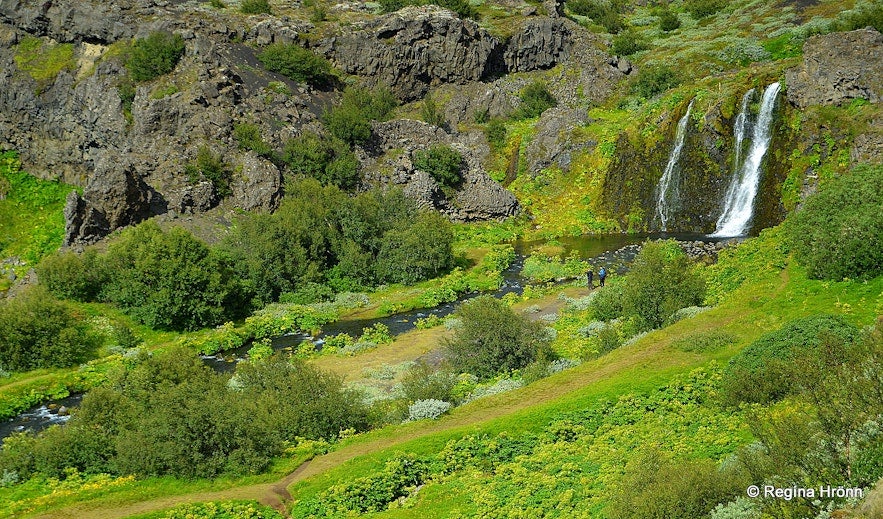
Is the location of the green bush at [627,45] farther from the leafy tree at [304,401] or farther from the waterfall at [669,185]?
the leafy tree at [304,401]

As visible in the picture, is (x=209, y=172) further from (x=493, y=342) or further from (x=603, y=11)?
(x=603, y=11)

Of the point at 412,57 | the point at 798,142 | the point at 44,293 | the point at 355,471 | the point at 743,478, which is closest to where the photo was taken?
the point at 743,478

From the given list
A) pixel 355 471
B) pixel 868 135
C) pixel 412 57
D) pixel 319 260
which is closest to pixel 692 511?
pixel 355 471

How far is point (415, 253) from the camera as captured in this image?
58.9m

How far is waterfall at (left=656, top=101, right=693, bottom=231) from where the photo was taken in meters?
72.9

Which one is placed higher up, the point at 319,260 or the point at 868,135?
the point at 868,135

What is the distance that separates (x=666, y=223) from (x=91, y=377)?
5274 cm

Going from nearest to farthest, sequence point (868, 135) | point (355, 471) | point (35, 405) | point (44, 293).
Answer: point (355, 471) → point (35, 405) → point (44, 293) → point (868, 135)

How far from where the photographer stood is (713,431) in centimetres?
2367

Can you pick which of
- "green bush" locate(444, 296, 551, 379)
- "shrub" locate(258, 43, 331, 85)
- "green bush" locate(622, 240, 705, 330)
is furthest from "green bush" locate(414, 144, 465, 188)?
"green bush" locate(444, 296, 551, 379)

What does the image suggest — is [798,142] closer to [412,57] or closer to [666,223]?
[666,223]

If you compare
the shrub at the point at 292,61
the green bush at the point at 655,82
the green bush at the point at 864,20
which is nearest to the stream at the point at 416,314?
the green bush at the point at 655,82

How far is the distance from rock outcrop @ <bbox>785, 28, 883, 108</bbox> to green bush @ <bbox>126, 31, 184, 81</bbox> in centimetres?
6351

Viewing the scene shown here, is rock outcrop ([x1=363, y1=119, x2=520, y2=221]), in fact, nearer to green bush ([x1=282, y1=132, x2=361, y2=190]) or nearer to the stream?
green bush ([x1=282, y1=132, x2=361, y2=190])
